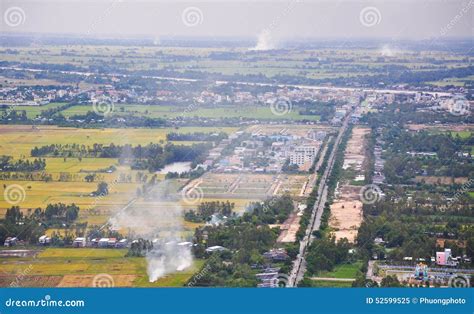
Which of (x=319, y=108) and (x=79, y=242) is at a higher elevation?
(x=319, y=108)

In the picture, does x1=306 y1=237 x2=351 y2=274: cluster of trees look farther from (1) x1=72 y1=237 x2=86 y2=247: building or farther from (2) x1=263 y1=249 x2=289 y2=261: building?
(1) x1=72 y1=237 x2=86 y2=247: building

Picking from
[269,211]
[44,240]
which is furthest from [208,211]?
[44,240]

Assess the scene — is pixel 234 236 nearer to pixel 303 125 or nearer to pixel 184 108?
pixel 303 125

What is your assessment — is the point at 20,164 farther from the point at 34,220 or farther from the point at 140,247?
the point at 140,247

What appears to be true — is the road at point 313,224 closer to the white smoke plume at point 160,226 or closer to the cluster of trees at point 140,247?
the white smoke plume at point 160,226

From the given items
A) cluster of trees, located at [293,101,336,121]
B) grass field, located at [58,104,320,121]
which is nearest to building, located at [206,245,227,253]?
grass field, located at [58,104,320,121]
